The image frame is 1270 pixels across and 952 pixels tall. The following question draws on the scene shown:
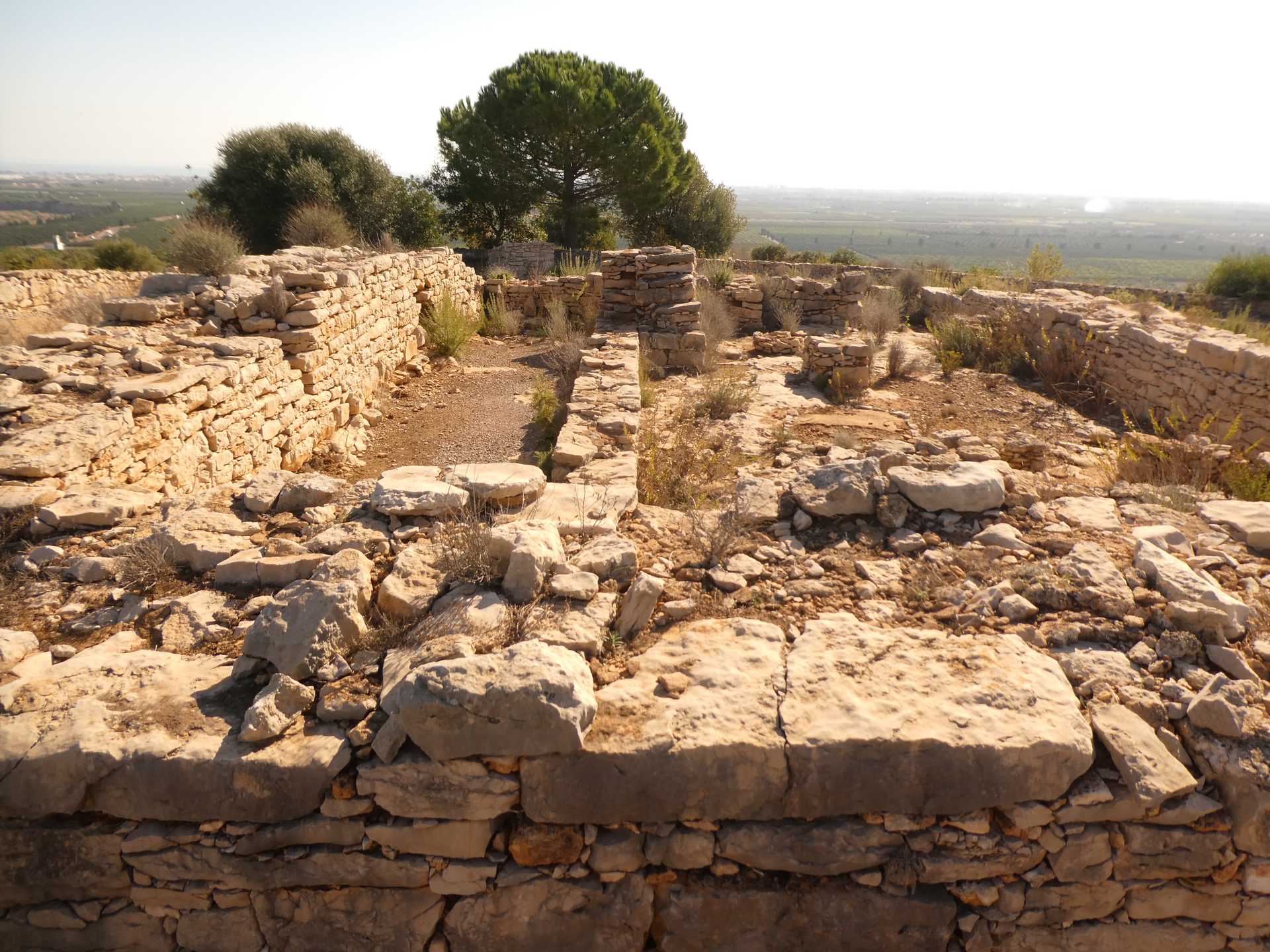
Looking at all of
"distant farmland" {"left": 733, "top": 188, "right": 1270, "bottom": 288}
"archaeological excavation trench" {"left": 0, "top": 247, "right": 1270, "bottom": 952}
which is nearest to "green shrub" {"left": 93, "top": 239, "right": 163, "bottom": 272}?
"distant farmland" {"left": 733, "top": 188, "right": 1270, "bottom": 288}

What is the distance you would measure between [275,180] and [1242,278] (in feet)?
71.8

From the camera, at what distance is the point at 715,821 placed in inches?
89.3

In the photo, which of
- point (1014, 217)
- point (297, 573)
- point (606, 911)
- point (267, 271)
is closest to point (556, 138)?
point (267, 271)

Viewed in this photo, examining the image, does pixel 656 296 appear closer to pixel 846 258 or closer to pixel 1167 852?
pixel 1167 852

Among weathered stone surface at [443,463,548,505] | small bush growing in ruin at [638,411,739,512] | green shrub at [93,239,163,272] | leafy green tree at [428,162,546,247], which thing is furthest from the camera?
leafy green tree at [428,162,546,247]

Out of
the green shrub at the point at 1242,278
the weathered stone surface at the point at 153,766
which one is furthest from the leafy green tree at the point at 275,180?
the green shrub at the point at 1242,278

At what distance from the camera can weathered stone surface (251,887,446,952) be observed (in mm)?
2268

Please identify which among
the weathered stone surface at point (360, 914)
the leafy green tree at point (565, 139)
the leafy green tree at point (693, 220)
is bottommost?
the weathered stone surface at point (360, 914)

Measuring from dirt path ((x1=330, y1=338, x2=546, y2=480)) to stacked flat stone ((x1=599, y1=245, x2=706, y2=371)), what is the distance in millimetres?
1444

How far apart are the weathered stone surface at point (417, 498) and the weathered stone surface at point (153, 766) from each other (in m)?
1.25

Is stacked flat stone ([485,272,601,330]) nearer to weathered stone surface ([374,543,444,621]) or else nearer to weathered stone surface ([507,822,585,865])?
weathered stone surface ([374,543,444,621])

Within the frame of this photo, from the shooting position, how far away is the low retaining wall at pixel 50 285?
11.1m

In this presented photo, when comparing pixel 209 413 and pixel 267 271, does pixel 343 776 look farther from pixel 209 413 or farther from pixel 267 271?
pixel 267 271

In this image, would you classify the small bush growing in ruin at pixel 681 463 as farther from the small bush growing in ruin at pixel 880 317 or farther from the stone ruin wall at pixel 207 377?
the small bush growing in ruin at pixel 880 317
